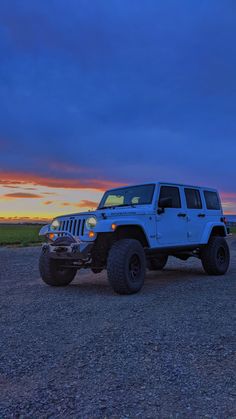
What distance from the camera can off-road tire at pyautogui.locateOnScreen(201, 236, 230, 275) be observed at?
10570 millimetres

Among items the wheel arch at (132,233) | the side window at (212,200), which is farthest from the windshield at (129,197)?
the side window at (212,200)

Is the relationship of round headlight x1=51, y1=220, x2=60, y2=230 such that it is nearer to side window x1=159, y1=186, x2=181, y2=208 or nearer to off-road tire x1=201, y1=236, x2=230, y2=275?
side window x1=159, y1=186, x2=181, y2=208

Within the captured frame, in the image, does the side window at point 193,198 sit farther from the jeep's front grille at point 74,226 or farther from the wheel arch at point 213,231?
the jeep's front grille at point 74,226

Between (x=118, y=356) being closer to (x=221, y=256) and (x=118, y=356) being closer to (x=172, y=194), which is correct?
(x=172, y=194)

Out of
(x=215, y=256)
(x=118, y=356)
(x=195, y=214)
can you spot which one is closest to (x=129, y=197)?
(x=195, y=214)

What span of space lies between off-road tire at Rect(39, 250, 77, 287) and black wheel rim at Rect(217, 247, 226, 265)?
4.26 meters

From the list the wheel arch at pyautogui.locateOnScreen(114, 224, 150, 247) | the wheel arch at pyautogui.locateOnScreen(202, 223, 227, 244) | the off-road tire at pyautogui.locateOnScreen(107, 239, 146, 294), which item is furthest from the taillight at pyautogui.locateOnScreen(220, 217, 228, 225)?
the off-road tire at pyautogui.locateOnScreen(107, 239, 146, 294)

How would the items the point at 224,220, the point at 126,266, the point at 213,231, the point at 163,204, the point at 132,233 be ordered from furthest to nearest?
the point at 224,220, the point at 213,231, the point at 163,204, the point at 132,233, the point at 126,266

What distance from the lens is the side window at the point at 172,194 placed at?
30.5 feet

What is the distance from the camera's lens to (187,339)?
4730mm

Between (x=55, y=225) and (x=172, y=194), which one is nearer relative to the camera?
(x=55, y=225)

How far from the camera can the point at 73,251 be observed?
7.79 metres

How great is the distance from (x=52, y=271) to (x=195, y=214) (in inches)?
156

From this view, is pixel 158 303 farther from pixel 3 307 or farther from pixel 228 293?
pixel 3 307
